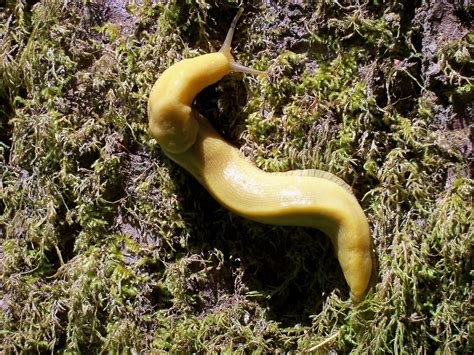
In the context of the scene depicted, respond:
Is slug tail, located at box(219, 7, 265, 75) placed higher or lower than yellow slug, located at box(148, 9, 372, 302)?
higher

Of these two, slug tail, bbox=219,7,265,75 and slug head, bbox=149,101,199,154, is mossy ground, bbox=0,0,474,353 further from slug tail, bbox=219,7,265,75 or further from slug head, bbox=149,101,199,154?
slug head, bbox=149,101,199,154

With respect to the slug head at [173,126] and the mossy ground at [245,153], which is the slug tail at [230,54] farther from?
the slug head at [173,126]

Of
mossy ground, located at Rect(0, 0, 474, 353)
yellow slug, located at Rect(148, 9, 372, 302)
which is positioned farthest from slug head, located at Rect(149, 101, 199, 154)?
mossy ground, located at Rect(0, 0, 474, 353)

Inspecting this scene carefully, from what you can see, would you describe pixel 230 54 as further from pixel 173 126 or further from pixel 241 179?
pixel 241 179

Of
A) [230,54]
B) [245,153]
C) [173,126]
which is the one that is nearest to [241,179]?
[245,153]

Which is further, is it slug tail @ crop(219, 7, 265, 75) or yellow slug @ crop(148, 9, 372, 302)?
slug tail @ crop(219, 7, 265, 75)

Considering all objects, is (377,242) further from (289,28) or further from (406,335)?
(289,28)

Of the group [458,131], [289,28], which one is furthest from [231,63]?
[458,131]
